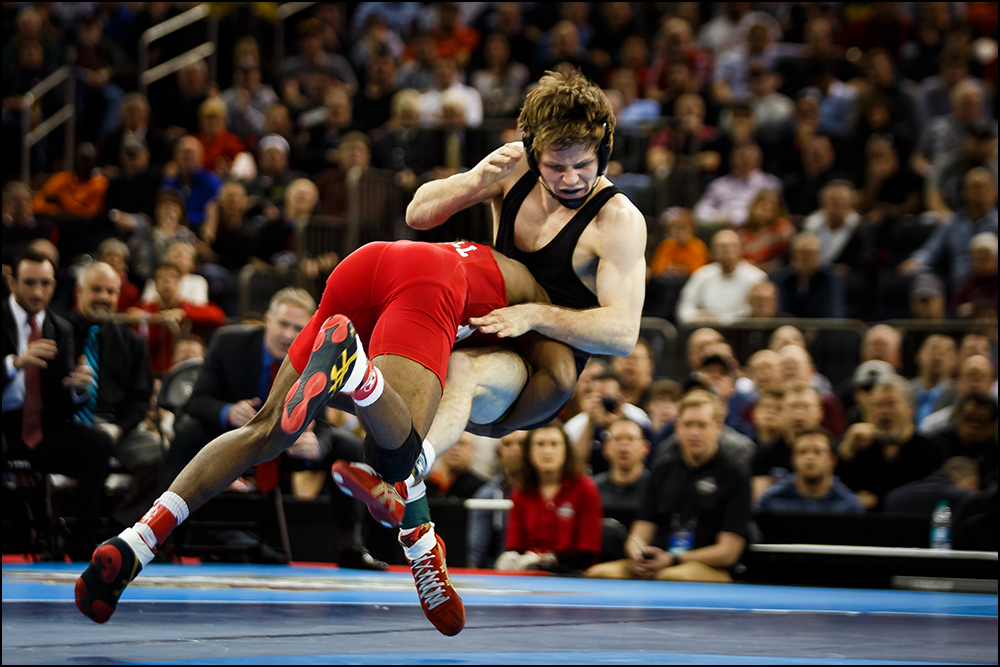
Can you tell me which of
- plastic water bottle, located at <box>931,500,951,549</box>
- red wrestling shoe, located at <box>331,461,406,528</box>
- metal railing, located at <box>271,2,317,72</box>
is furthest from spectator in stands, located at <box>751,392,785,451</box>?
metal railing, located at <box>271,2,317,72</box>

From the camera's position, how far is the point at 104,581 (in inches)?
118

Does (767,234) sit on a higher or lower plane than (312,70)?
lower

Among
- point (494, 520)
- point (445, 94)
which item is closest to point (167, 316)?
point (494, 520)

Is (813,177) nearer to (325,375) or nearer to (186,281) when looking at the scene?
(186,281)

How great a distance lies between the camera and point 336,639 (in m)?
3.58

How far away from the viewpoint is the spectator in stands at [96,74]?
12.2 metres

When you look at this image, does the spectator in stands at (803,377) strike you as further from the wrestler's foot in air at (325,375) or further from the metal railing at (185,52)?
the metal railing at (185,52)

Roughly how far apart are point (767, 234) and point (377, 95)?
4.25 meters

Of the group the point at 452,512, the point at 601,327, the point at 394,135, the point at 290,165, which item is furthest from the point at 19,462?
the point at 290,165

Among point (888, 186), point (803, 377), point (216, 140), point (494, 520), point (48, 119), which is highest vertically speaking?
point (48, 119)

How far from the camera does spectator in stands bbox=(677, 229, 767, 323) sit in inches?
334

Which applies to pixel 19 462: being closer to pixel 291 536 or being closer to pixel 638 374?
pixel 291 536

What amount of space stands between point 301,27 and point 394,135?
163 inches

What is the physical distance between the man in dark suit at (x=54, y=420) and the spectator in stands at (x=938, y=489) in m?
3.95
